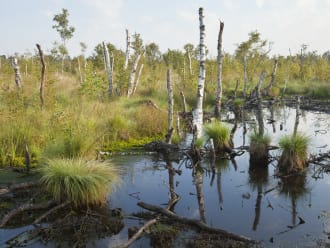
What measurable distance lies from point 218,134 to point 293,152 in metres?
2.38

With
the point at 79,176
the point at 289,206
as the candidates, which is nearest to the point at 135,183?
the point at 79,176

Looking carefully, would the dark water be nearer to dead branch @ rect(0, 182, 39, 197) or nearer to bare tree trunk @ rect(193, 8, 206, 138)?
bare tree trunk @ rect(193, 8, 206, 138)

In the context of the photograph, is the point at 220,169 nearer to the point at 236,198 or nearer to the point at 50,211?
the point at 236,198

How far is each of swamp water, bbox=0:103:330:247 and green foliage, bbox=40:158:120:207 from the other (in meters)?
0.56

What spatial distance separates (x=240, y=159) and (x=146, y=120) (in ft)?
14.8

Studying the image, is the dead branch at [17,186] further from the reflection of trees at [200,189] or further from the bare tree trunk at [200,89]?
the bare tree trunk at [200,89]

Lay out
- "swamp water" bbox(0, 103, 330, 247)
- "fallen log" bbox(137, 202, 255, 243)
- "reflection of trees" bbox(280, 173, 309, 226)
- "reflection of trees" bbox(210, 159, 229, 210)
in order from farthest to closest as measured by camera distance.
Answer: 1. "reflection of trees" bbox(210, 159, 229, 210)
2. "reflection of trees" bbox(280, 173, 309, 226)
3. "swamp water" bbox(0, 103, 330, 247)
4. "fallen log" bbox(137, 202, 255, 243)

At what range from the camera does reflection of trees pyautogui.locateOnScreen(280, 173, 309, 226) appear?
6535 millimetres

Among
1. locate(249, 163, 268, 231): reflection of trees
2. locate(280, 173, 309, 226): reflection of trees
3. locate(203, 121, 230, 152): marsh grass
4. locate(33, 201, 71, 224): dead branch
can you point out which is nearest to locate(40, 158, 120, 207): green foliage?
locate(33, 201, 71, 224): dead branch

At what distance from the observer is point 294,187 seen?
23.4 ft

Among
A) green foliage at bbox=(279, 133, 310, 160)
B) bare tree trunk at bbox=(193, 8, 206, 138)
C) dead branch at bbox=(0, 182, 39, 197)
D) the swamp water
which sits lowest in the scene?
the swamp water

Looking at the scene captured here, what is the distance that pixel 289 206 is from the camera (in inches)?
242

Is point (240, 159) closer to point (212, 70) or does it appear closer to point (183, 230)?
point (183, 230)

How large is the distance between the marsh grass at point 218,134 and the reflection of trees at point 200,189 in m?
1.22
